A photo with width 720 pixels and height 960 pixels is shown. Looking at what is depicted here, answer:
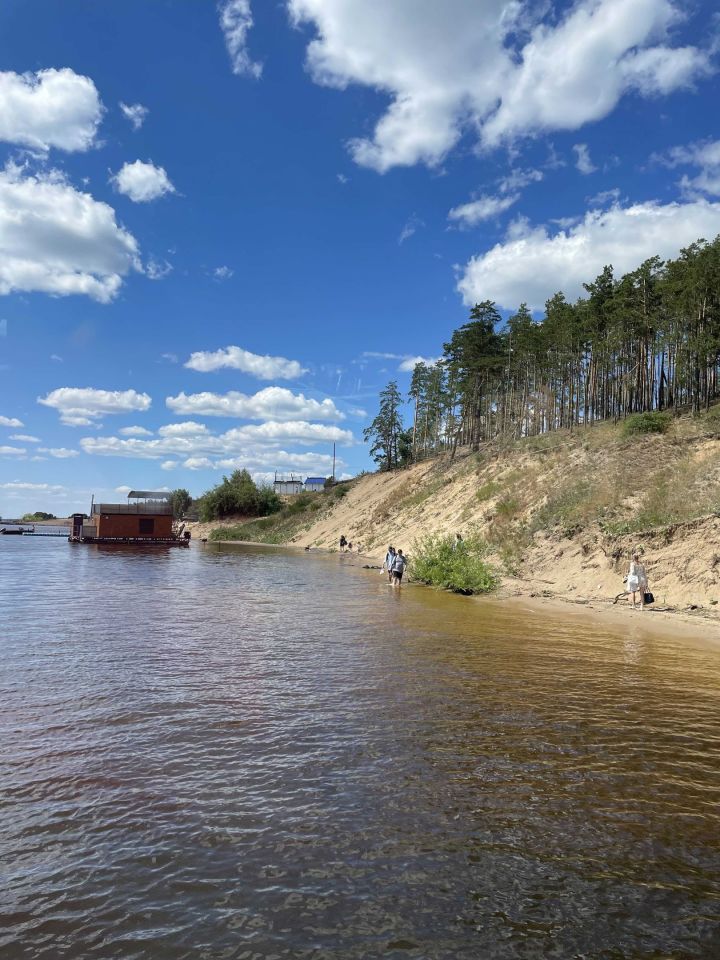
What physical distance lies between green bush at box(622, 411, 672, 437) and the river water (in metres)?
31.3

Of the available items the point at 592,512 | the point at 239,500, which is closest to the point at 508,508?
the point at 592,512

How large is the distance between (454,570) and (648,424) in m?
21.8

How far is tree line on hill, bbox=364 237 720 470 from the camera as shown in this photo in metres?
43.4

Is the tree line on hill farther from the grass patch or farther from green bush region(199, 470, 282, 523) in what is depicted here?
green bush region(199, 470, 282, 523)

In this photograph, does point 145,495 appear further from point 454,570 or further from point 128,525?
point 454,570

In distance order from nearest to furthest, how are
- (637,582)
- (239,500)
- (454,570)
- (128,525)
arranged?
(637,582) < (454,570) < (128,525) < (239,500)

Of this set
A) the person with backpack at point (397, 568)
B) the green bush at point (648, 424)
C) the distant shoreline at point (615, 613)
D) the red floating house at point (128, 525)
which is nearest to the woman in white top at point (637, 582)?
the distant shoreline at point (615, 613)

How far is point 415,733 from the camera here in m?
8.24

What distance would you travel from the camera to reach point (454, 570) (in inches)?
1139

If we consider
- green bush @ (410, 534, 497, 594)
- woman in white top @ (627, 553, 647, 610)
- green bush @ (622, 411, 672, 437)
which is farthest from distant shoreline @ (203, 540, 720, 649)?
green bush @ (622, 411, 672, 437)

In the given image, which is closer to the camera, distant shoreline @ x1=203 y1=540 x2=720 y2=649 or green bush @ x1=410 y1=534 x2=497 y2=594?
distant shoreline @ x1=203 y1=540 x2=720 y2=649

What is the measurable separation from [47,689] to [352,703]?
204 inches

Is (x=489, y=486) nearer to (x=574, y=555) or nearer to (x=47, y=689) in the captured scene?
(x=574, y=555)

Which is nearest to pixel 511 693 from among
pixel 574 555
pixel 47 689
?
pixel 47 689
